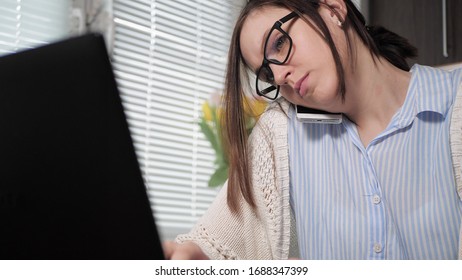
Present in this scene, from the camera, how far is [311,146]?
4.13 feet

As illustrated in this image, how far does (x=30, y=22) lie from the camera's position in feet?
6.24

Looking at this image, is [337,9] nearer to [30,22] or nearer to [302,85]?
[302,85]

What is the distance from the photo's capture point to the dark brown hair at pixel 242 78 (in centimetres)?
116

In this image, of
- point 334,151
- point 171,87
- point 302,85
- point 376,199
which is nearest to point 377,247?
point 376,199

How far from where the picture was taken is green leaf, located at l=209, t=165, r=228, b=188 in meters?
1.88

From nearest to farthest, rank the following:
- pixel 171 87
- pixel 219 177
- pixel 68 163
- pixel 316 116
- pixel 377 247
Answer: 1. pixel 68 163
2. pixel 377 247
3. pixel 316 116
4. pixel 219 177
5. pixel 171 87

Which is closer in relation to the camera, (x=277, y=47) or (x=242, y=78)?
(x=277, y=47)

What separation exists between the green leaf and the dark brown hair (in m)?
0.63

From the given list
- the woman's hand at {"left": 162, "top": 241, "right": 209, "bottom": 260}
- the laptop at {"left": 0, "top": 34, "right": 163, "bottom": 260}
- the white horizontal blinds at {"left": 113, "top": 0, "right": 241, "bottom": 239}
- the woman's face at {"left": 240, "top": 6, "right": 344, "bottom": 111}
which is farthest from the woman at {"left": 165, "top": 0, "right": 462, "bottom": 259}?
the white horizontal blinds at {"left": 113, "top": 0, "right": 241, "bottom": 239}

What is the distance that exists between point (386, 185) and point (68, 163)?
81 cm

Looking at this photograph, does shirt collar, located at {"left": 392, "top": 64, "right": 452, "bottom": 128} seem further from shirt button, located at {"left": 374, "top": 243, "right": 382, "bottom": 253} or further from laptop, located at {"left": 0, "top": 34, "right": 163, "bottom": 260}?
laptop, located at {"left": 0, "top": 34, "right": 163, "bottom": 260}

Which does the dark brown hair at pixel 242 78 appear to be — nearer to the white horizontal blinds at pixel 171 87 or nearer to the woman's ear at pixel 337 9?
the woman's ear at pixel 337 9

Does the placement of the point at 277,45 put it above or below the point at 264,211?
above

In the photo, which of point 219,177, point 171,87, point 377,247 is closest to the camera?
point 377,247
